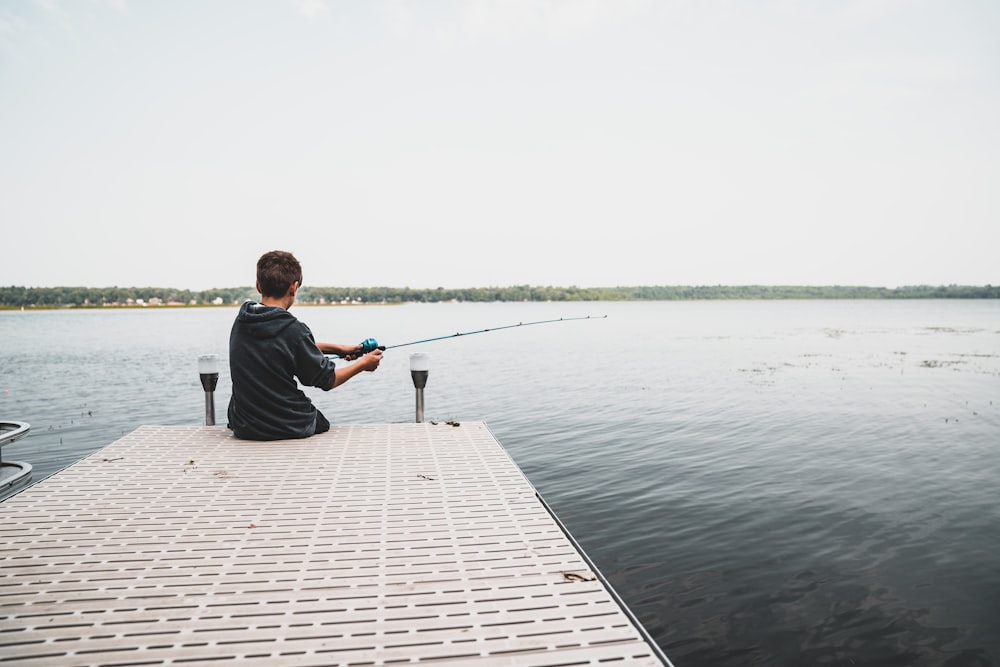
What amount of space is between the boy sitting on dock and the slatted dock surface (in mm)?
705

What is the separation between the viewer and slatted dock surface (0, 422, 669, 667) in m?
2.15

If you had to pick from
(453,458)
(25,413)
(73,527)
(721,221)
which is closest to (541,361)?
(25,413)

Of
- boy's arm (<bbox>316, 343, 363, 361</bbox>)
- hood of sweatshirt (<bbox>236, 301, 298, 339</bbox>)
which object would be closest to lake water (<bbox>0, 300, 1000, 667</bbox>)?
boy's arm (<bbox>316, 343, 363, 361</bbox>)

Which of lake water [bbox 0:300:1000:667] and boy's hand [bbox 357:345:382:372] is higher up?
boy's hand [bbox 357:345:382:372]

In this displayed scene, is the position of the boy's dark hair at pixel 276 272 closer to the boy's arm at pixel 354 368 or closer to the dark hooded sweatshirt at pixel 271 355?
the dark hooded sweatshirt at pixel 271 355

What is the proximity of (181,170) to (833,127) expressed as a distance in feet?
135

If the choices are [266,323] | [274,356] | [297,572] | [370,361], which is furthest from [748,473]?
[297,572]

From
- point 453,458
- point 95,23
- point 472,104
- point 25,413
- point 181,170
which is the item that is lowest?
point 25,413

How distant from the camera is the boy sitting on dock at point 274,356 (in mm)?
4875

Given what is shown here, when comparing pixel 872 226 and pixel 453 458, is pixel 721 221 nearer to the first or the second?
pixel 872 226

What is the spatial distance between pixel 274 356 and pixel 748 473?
6619 mm

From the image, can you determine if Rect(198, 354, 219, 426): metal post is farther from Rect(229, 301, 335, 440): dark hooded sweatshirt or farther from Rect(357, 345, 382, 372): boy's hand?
Result: Rect(357, 345, 382, 372): boy's hand

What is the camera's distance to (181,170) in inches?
1287

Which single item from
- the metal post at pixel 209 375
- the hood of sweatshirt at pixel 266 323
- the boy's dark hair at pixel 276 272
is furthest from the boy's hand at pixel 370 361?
the metal post at pixel 209 375
